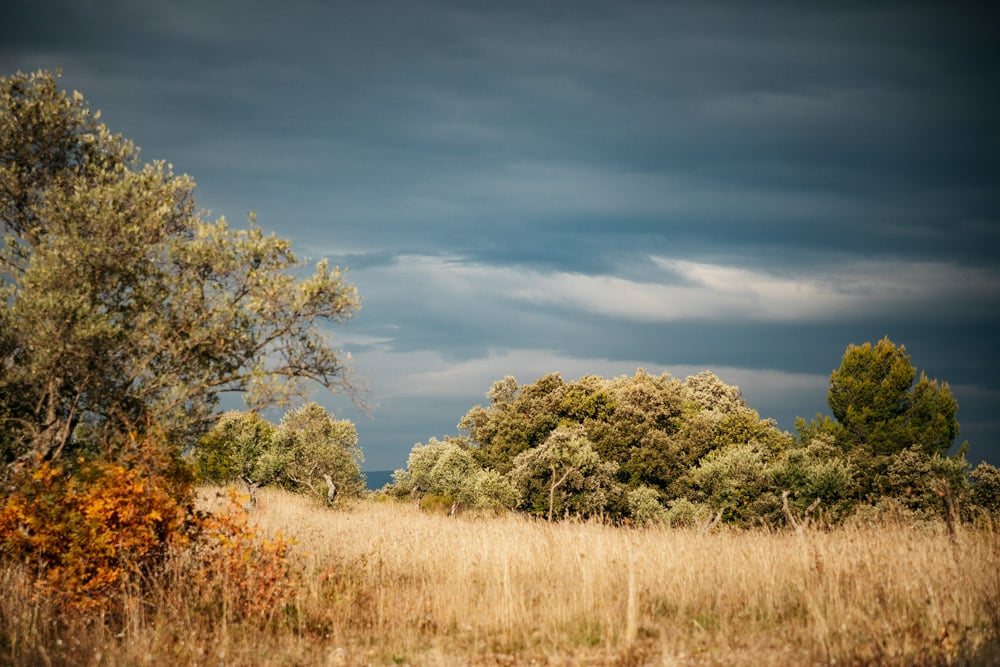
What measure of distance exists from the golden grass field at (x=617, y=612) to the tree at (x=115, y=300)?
11.2 feet

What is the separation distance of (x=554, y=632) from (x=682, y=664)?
2.19 metres

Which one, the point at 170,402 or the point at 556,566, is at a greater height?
the point at 170,402

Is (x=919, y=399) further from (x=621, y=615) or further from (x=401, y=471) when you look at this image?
(x=621, y=615)

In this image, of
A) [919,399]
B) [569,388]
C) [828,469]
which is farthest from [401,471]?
[919,399]

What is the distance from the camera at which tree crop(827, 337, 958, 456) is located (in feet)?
187

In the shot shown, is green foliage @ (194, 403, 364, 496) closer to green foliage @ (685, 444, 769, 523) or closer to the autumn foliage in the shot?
green foliage @ (685, 444, 769, 523)

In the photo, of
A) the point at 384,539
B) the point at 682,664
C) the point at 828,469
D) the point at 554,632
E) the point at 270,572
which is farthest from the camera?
the point at 828,469

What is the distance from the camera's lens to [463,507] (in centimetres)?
4294

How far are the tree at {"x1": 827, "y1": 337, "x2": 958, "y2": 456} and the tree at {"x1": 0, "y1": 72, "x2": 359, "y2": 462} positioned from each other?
186 ft

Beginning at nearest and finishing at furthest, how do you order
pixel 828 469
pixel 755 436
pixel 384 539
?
pixel 384 539, pixel 828 469, pixel 755 436

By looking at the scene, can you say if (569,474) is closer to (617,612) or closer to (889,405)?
(617,612)

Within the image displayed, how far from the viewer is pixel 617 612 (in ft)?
34.3

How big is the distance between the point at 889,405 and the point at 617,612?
57.6 m

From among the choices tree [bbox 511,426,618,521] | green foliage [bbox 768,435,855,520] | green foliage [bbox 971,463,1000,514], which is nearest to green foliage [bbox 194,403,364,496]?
tree [bbox 511,426,618,521]
